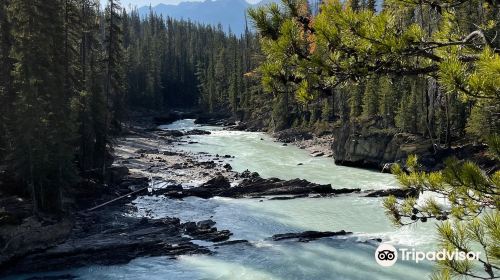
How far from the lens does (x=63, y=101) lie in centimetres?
2434

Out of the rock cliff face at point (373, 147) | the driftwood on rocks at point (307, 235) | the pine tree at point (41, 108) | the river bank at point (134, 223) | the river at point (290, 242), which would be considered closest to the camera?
the river at point (290, 242)

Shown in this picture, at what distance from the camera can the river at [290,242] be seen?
1750cm

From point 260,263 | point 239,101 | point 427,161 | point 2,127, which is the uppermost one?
point 239,101

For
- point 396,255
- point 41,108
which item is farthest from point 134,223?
point 396,255

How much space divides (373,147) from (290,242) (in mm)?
23992

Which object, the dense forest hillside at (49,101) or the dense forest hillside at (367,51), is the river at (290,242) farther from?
the dense forest hillside at (367,51)

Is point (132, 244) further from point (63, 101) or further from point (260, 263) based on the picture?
point (63, 101)

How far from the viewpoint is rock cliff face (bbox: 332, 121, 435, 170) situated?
1556 inches

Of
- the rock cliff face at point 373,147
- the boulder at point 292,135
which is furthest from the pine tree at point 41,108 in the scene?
the boulder at point 292,135

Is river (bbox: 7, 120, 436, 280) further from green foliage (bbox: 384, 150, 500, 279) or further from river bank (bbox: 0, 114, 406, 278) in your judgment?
green foliage (bbox: 384, 150, 500, 279)

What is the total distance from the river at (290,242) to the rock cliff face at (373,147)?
4212 mm

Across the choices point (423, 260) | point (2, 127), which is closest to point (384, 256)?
point (423, 260)

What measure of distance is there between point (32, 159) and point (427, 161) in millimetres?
28909

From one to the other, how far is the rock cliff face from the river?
4212 mm
